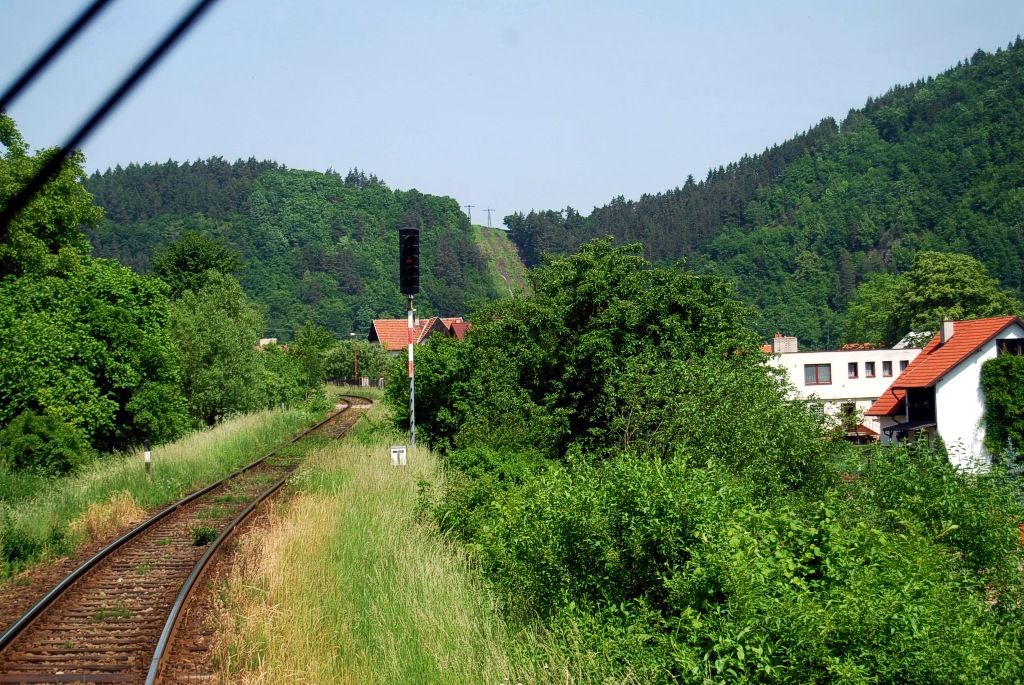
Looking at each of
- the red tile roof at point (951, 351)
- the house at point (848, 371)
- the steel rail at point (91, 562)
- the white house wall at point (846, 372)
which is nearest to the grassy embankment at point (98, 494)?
the steel rail at point (91, 562)

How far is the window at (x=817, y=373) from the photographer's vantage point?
71.4 meters

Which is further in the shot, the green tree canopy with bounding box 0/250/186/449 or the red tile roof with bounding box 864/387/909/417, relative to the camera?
the red tile roof with bounding box 864/387/909/417

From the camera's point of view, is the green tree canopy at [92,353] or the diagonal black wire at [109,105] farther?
the green tree canopy at [92,353]

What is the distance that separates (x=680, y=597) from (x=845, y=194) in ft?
656

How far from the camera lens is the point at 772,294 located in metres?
169

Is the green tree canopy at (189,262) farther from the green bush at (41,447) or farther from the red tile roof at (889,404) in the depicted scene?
the green bush at (41,447)

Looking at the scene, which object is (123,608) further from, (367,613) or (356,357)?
(356,357)

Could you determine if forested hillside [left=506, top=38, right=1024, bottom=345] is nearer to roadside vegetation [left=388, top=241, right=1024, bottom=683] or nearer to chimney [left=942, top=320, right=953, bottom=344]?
chimney [left=942, top=320, right=953, bottom=344]

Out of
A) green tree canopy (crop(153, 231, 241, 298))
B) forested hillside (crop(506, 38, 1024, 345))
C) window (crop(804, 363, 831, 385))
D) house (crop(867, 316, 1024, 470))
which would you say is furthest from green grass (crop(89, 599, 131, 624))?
Answer: forested hillside (crop(506, 38, 1024, 345))

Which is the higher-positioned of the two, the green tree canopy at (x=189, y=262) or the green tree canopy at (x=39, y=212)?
the green tree canopy at (x=189, y=262)

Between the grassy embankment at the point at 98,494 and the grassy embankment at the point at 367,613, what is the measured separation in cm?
306

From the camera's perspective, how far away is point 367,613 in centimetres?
951

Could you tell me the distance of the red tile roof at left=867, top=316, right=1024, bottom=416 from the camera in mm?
48031

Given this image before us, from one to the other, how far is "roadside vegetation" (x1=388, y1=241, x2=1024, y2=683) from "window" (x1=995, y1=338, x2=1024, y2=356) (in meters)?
31.1
